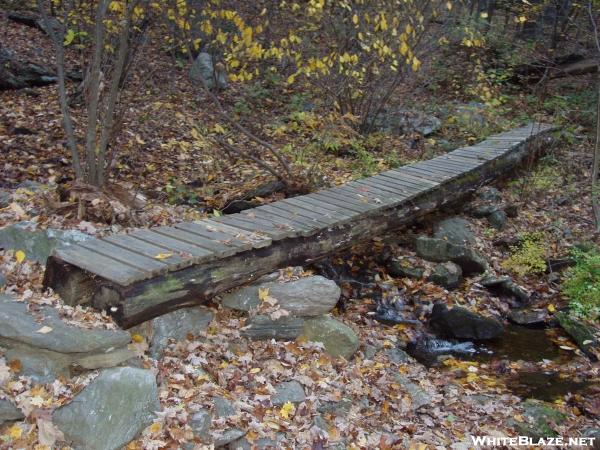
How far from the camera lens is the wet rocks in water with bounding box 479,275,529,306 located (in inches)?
277

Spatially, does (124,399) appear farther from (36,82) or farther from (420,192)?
(36,82)

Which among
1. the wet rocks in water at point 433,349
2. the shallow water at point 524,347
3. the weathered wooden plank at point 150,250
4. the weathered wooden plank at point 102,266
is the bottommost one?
the wet rocks in water at point 433,349

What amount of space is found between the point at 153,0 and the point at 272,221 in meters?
A: 3.84

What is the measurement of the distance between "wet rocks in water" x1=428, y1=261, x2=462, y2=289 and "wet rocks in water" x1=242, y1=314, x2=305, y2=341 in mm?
2800

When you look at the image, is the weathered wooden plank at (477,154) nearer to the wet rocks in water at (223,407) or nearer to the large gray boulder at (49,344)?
the wet rocks in water at (223,407)

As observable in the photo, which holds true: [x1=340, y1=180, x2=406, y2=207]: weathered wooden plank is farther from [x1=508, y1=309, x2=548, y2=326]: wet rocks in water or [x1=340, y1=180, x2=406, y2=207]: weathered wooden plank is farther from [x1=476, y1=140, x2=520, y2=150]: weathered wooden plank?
[x1=476, y1=140, x2=520, y2=150]: weathered wooden plank

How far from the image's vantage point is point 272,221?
5.58 m

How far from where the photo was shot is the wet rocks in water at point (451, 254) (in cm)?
755

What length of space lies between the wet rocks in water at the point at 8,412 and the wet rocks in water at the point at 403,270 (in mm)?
5032

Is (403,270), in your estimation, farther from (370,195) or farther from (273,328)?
(273,328)

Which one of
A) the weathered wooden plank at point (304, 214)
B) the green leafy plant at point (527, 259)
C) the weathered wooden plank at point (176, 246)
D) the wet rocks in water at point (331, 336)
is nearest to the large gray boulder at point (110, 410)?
the weathered wooden plank at point (176, 246)

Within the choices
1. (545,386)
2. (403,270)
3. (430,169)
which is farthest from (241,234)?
(430,169)

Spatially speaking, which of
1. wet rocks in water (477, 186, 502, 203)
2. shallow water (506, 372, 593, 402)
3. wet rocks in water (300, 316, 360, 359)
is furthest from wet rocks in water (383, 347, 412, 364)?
wet rocks in water (477, 186, 502, 203)

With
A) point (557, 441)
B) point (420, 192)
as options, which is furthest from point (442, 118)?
point (557, 441)
